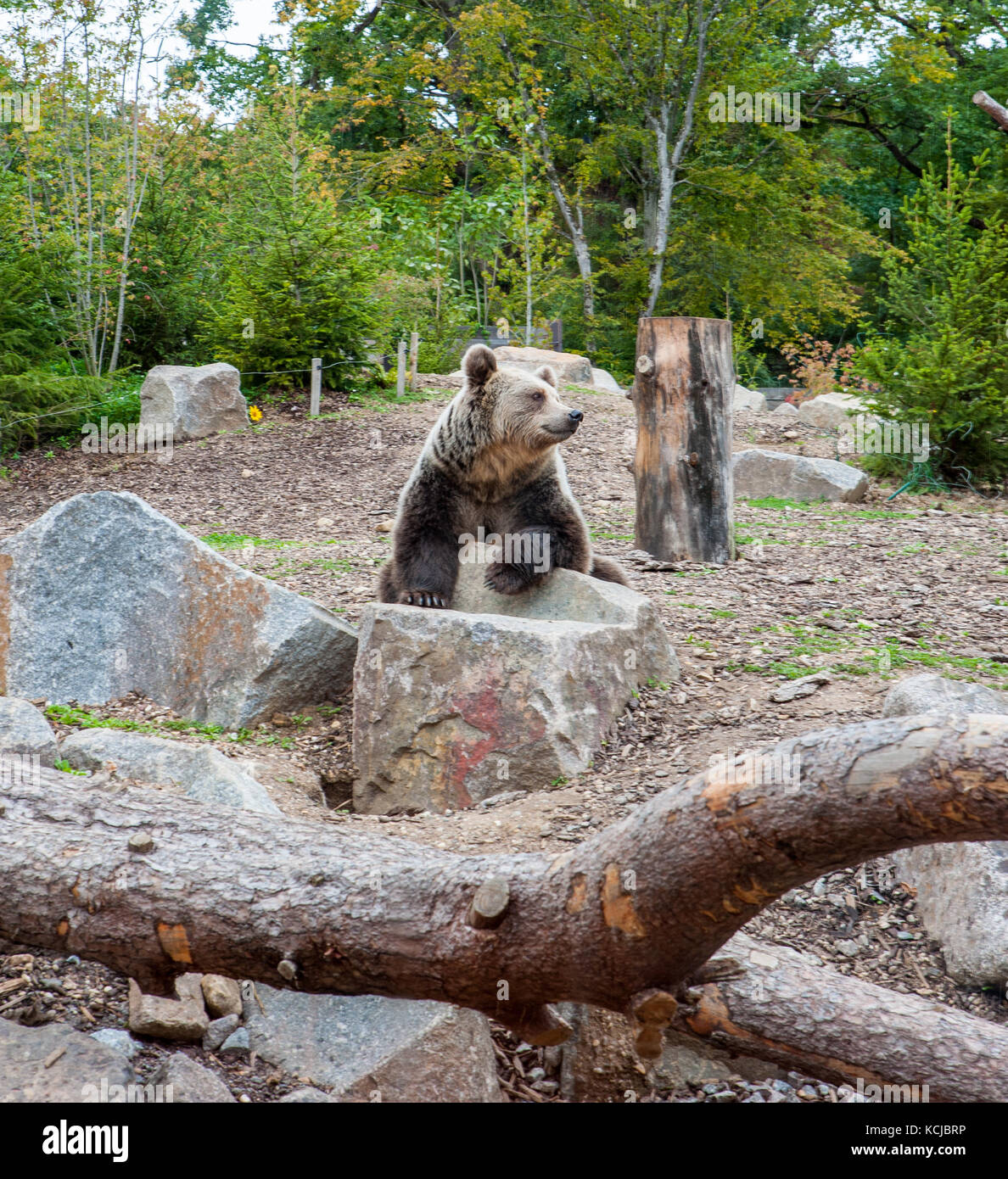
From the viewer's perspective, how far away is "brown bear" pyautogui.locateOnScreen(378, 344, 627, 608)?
15.9 ft

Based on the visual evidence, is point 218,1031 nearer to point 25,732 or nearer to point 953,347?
point 25,732

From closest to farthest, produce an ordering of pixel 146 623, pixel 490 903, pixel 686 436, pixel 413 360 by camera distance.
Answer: pixel 490 903, pixel 146 623, pixel 686 436, pixel 413 360

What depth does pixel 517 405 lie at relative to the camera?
16.1 feet

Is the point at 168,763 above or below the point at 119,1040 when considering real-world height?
above

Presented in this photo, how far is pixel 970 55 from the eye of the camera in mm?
18641

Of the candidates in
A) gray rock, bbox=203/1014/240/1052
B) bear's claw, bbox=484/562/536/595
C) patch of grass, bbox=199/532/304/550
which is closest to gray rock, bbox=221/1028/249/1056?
Answer: gray rock, bbox=203/1014/240/1052

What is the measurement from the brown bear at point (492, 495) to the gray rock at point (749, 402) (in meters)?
10.0

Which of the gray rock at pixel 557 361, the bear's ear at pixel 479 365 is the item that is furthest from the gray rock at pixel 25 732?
the gray rock at pixel 557 361

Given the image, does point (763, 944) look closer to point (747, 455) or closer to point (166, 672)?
point (166, 672)

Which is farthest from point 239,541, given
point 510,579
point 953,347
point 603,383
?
point 603,383

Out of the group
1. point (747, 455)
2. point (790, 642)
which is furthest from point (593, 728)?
point (747, 455)

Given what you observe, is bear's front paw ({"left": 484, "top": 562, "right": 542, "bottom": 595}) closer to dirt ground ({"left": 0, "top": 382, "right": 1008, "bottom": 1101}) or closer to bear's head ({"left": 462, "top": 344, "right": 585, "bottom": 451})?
bear's head ({"left": 462, "top": 344, "right": 585, "bottom": 451})

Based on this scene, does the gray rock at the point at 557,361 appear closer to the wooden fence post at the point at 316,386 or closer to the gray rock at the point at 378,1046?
the wooden fence post at the point at 316,386

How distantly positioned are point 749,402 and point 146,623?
477 inches
